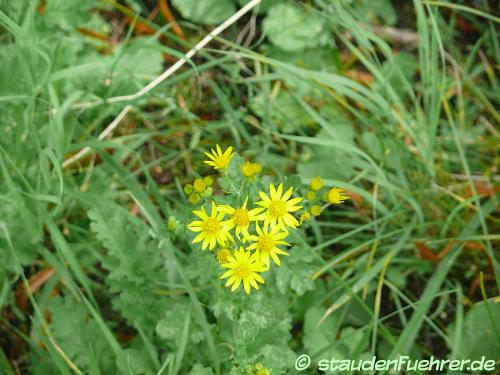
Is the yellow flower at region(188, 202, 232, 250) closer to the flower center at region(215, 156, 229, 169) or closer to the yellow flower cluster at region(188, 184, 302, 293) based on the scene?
the yellow flower cluster at region(188, 184, 302, 293)

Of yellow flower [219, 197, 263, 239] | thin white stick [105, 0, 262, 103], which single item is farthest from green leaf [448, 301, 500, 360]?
thin white stick [105, 0, 262, 103]

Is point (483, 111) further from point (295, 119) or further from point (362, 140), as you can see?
point (295, 119)

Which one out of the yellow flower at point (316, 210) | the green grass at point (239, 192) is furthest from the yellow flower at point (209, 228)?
the yellow flower at point (316, 210)

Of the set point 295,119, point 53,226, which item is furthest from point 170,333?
point 295,119

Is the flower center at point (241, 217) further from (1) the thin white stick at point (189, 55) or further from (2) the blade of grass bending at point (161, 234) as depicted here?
(1) the thin white stick at point (189, 55)

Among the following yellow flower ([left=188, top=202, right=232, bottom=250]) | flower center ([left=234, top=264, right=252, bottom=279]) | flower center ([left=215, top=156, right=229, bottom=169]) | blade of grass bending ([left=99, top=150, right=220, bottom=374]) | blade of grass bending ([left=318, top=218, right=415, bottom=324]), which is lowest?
blade of grass bending ([left=318, top=218, right=415, bottom=324])

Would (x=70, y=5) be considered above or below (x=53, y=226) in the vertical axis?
above

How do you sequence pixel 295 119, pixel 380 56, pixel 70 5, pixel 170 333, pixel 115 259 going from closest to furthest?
pixel 170 333 < pixel 115 259 < pixel 70 5 < pixel 295 119 < pixel 380 56
